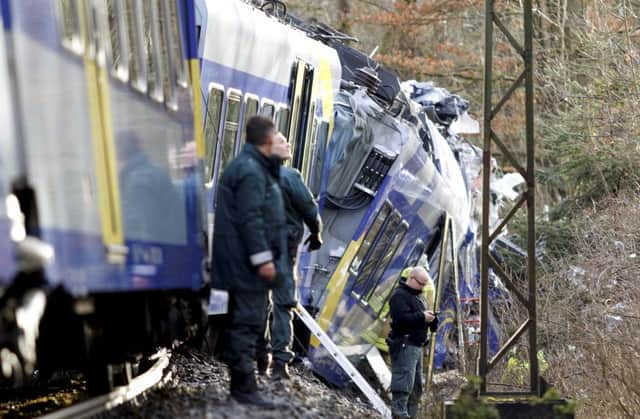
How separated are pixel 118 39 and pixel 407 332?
681 cm

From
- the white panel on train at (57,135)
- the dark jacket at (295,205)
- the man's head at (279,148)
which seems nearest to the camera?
the white panel on train at (57,135)

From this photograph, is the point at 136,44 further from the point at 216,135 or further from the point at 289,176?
the point at 216,135

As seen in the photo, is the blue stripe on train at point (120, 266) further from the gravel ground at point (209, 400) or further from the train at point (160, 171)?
the gravel ground at point (209, 400)

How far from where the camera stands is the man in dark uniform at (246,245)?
29.0 ft

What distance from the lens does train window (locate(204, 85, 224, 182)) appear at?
11812mm

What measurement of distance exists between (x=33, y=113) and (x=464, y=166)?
64.8 feet

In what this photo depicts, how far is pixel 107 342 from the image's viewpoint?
28.9 feet

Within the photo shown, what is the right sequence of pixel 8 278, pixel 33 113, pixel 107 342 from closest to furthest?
pixel 8 278 < pixel 33 113 < pixel 107 342

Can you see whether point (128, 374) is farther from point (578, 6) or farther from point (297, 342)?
point (578, 6)

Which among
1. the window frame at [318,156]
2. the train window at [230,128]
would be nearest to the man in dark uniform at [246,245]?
the train window at [230,128]

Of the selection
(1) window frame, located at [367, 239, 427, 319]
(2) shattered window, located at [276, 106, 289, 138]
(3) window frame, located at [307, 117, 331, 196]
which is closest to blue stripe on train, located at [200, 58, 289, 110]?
(2) shattered window, located at [276, 106, 289, 138]

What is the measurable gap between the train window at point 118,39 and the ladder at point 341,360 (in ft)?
19.8

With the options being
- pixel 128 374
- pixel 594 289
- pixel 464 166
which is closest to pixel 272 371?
pixel 128 374

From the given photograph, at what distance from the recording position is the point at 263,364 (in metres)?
10.7
